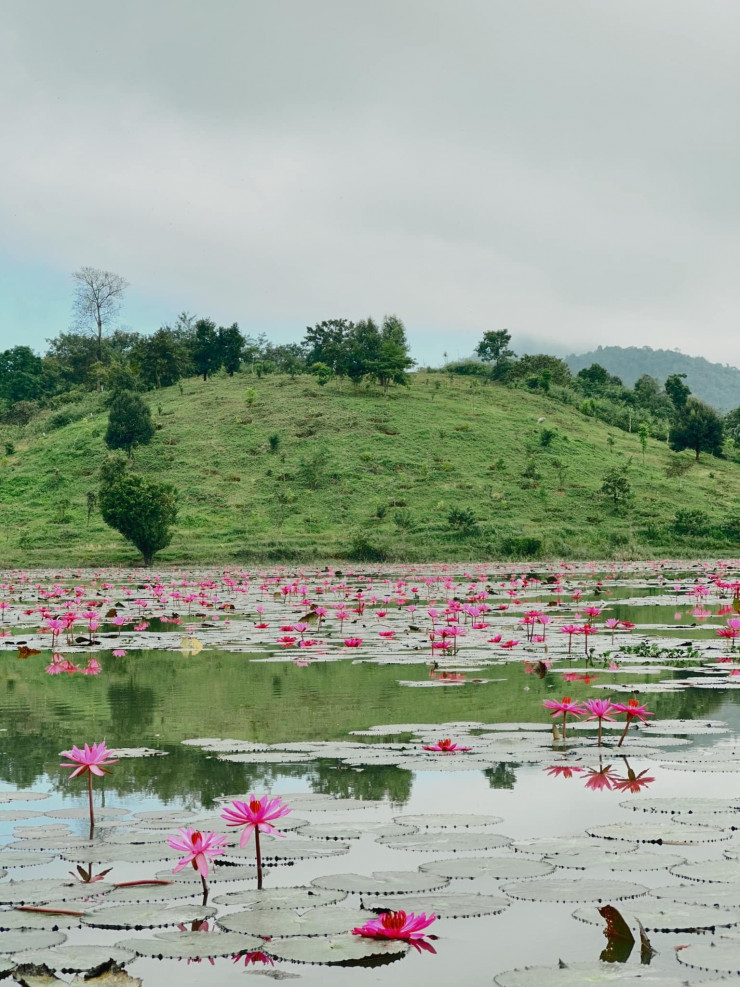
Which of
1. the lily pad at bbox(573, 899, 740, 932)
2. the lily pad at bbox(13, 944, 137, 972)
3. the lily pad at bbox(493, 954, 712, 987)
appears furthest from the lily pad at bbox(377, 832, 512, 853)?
the lily pad at bbox(13, 944, 137, 972)

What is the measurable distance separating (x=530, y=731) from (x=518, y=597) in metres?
15.0

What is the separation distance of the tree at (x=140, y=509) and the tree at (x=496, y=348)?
2096 inches

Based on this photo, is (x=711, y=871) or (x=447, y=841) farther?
(x=447, y=841)

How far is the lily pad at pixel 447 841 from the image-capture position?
4766 mm

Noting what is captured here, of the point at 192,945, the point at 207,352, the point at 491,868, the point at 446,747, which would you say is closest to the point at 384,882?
the point at 491,868

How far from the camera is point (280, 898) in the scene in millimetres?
4070

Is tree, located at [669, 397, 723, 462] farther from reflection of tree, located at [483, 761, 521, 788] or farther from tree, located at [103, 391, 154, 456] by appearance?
reflection of tree, located at [483, 761, 521, 788]

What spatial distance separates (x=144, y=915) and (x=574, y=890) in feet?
5.06

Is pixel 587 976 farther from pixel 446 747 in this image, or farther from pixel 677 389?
pixel 677 389

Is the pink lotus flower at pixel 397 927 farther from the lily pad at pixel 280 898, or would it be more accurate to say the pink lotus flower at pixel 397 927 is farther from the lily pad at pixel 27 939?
the lily pad at pixel 27 939

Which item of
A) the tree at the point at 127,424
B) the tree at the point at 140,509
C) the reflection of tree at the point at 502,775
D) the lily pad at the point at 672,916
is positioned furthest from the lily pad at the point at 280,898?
the tree at the point at 127,424

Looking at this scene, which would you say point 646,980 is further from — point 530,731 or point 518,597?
point 518,597

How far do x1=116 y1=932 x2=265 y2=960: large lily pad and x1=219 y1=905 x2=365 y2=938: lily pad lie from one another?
0.07 m

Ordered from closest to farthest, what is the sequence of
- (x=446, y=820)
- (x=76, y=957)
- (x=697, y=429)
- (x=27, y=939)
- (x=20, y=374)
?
(x=76, y=957) → (x=27, y=939) → (x=446, y=820) → (x=697, y=429) → (x=20, y=374)
